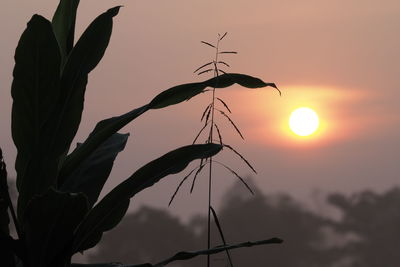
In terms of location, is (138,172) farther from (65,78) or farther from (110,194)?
(65,78)

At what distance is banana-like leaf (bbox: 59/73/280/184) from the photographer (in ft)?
6.76

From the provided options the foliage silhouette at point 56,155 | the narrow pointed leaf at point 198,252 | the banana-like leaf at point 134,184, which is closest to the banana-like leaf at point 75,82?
the foliage silhouette at point 56,155

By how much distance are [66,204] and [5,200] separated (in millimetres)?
175

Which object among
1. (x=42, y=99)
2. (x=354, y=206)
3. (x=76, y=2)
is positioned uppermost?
(x=354, y=206)

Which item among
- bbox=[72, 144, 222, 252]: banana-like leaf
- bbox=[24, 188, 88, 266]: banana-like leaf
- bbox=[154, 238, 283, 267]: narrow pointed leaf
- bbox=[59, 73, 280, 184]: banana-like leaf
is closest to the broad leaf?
bbox=[59, 73, 280, 184]: banana-like leaf

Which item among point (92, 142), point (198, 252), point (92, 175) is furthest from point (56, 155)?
point (198, 252)

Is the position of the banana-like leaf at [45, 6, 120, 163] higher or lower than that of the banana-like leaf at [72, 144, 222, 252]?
higher

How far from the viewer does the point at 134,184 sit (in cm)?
206

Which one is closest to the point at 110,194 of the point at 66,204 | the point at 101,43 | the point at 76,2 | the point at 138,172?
the point at 138,172

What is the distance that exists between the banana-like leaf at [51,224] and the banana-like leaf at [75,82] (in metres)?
0.17

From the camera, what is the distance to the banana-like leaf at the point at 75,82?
79.0 inches

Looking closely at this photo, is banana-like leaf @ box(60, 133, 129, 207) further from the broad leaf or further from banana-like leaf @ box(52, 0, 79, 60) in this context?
banana-like leaf @ box(52, 0, 79, 60)

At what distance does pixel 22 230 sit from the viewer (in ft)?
6.57

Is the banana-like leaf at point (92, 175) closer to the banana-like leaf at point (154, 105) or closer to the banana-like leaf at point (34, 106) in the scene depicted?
the banana-like leaf at point (154, 105)
